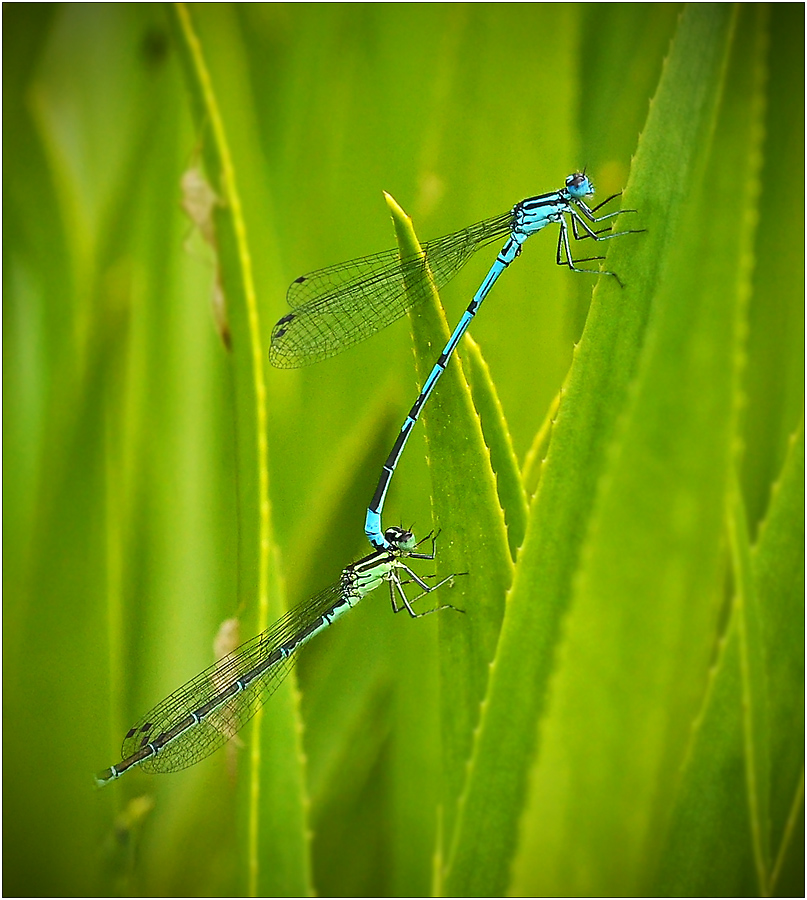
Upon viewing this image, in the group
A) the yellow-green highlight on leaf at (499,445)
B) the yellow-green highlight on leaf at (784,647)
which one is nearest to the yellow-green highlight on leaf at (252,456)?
the yellow-green highlight on leaf at (499,445)

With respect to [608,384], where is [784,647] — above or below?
below

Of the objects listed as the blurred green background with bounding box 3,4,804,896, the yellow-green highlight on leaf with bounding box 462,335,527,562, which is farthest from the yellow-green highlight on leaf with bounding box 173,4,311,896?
the yellow-green highlight on leaf with bounding box 462,335,527,562

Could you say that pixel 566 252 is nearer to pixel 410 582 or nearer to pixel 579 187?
pixel 579 187

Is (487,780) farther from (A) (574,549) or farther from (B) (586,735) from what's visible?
(A) (574,549)

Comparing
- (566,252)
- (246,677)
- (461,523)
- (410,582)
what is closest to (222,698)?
(246,677)

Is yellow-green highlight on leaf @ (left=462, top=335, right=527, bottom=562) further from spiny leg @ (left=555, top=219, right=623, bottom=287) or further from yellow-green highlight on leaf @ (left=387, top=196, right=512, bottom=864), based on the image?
spiny leg @ (left=555, top=219, right=623, bottom=287)

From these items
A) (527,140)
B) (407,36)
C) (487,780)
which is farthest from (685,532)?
(407,36)

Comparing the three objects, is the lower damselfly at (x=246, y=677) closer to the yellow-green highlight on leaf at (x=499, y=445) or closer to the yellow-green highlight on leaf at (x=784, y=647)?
the yellow-green highlight on leaf at (x=499, y=445)
